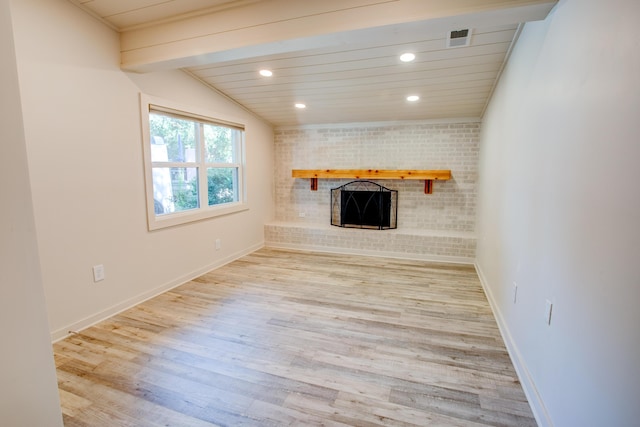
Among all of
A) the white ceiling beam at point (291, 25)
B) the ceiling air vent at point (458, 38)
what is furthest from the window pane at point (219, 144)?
the ceiling air vent at point (458, 38)

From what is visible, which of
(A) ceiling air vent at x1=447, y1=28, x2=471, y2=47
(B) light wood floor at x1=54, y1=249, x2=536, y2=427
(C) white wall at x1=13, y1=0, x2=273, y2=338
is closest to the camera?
(B) light wood floor at x1=54, y1=249, x2=536, y2=427

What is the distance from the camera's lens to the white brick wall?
4723mm

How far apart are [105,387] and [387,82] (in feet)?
11.8

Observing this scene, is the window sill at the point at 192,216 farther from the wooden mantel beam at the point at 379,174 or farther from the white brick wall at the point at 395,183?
the wooden mantel beam at the point at 379,174

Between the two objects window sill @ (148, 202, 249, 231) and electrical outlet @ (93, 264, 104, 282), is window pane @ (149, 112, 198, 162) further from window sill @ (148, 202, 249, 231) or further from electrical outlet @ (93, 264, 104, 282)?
electrical outlet @ (93, 264, 104, 282)

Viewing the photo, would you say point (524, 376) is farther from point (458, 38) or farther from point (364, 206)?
point (364, 206)

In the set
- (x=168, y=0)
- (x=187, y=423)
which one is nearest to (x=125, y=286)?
(x=187, y=423)

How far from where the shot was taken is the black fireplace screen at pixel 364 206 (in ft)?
16.9

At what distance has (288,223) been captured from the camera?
5527 mm

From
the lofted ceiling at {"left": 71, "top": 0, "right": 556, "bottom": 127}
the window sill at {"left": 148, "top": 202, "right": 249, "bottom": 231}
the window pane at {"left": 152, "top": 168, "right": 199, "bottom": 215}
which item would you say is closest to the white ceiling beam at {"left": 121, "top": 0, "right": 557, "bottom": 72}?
the lofted ceiling at {"left": 71, "top": 0, "right": 556, "bottom": 127}

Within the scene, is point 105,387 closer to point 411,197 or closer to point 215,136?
point 215,136

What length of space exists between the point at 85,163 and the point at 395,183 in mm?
4065

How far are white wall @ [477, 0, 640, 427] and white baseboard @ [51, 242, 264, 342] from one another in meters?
3.21

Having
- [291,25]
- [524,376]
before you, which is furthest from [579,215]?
[291,25]
